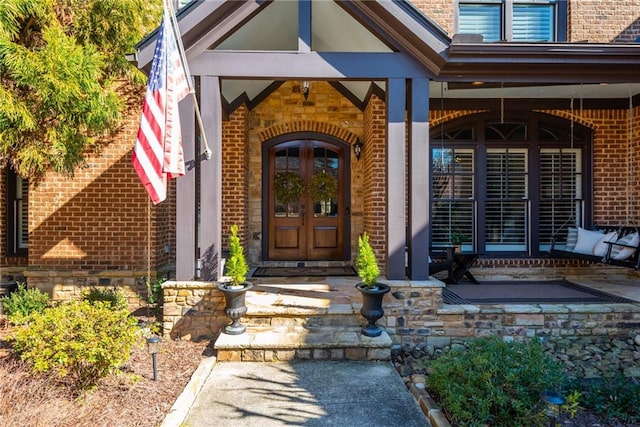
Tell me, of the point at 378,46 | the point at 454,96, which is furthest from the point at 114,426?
the point at 454,96

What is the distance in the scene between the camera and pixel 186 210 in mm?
4266

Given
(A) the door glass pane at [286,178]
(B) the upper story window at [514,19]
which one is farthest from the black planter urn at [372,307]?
(B) the upper story window at [514,19]

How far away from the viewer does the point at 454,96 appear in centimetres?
598

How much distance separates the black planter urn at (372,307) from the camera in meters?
3.88

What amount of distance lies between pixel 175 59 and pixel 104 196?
2.95 meters

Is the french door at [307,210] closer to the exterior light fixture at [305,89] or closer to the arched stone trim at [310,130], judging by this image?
the arched stone trim at [310,130]

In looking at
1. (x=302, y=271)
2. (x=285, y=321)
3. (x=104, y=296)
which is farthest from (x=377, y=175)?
→ (x=104, y=296)

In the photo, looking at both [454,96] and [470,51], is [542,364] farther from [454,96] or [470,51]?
[454,96]

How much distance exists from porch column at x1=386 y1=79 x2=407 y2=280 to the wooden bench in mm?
3042

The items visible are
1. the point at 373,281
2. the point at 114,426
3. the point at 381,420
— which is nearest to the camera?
the point at 114,426

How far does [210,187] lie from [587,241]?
5.75 meters

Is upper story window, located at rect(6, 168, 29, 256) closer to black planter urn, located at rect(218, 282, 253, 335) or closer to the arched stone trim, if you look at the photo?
the arched stone trim

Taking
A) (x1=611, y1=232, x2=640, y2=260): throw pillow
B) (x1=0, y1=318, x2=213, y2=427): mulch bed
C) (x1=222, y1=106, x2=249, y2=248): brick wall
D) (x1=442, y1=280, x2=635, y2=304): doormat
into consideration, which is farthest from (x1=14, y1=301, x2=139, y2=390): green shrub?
(x1=611, y1=232, x2=640, y2=260): throw pillow

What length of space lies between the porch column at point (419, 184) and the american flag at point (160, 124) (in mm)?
2687
